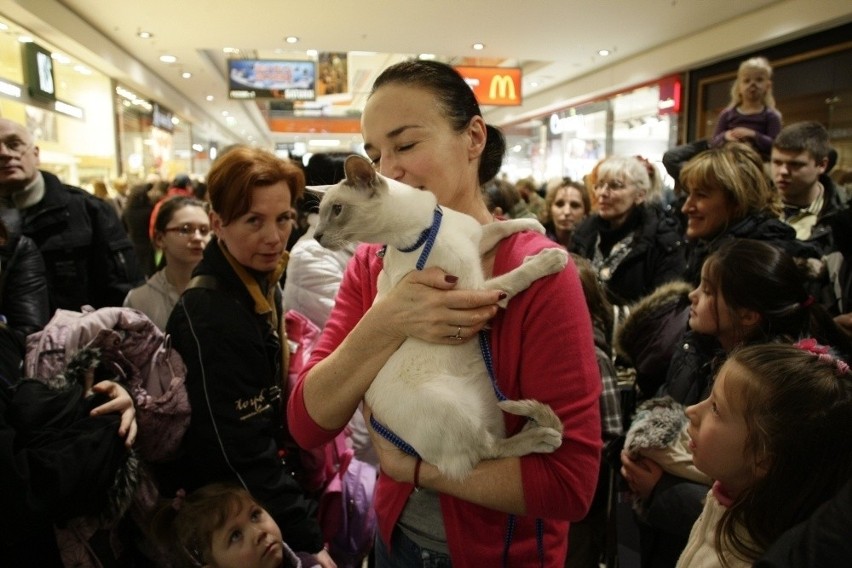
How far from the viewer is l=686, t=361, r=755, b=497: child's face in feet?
3.65

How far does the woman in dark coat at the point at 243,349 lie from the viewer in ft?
4.65

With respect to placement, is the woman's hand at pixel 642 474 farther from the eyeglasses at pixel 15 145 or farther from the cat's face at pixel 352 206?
the eyeglasses at pixel 15 145

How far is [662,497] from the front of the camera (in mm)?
1455

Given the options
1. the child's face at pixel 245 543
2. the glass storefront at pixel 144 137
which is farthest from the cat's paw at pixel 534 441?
the glass storefront at pixel 144 137

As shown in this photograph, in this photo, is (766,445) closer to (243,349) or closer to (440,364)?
(440,364)

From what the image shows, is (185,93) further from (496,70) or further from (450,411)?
(450,411)

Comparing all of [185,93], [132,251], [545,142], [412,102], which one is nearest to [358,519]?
[412,102]

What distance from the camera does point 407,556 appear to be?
1.02 meters

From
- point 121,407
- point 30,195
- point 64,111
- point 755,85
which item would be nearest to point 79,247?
point 30,195

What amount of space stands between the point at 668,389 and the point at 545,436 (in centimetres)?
111

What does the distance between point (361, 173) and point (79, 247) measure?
2.21 m

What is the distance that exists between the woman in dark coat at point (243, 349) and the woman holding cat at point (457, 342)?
16.9 inches

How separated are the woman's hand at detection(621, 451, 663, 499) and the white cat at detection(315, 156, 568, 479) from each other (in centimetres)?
77

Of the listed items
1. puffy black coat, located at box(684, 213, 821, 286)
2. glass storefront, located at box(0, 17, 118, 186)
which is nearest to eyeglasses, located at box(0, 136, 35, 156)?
puffy black coat, located at box(684, 213, 821, 286)
